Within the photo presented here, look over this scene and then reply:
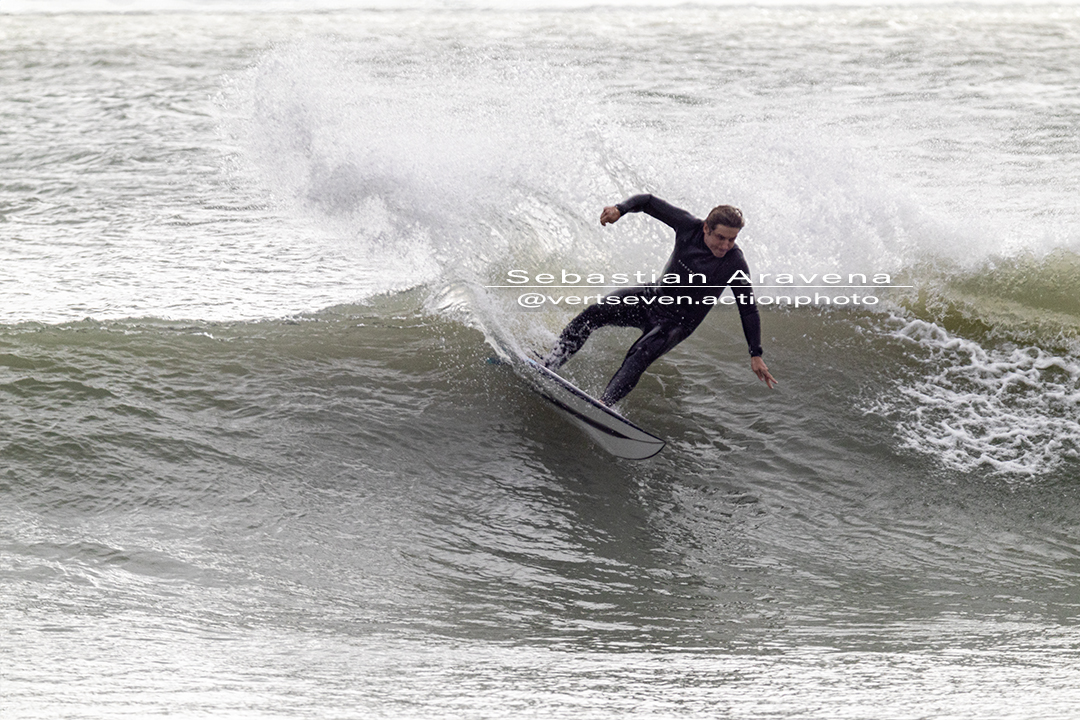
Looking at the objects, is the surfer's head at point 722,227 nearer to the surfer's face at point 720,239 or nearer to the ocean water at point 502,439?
the surfer's face at point 720,239

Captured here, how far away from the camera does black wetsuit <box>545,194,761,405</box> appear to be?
20.4ft

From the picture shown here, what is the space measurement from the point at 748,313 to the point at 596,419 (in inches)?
46.1

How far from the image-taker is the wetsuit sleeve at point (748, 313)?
6.07m

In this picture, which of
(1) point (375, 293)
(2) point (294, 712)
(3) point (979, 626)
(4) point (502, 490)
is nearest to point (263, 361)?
(1) point (375, 293)

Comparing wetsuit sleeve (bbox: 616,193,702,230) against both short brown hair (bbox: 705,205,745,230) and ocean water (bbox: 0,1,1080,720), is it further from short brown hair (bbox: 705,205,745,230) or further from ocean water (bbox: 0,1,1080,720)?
ocean water (bbox: 0,1,1080,720)

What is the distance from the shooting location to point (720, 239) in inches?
240

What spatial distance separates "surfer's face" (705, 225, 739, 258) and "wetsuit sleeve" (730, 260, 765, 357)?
6.0 inches

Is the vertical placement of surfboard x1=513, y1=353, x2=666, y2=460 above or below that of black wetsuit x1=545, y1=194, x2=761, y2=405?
below

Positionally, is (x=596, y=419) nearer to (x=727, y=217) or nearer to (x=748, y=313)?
(x=748, y=313)

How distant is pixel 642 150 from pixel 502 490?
4998 mm

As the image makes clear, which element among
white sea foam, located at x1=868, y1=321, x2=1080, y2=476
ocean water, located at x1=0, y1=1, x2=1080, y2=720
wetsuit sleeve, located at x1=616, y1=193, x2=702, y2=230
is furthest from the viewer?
white sea foam, located at x1=868, y1=321, x2=1080, y2=476

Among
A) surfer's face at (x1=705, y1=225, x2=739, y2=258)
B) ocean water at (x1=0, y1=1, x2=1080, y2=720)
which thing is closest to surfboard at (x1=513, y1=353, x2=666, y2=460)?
ocean water at (x1=0, y1=1, x2=1080, y2=720)

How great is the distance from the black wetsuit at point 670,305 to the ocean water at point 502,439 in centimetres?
61

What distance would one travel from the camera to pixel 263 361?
7371 millimetres
